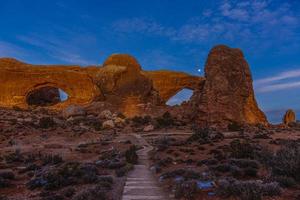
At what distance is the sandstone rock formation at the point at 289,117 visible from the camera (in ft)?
181

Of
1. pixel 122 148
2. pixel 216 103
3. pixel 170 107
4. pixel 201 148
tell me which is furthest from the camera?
pixel 170 107

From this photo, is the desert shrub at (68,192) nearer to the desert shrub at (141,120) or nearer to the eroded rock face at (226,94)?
the desert shrub at (141,120)

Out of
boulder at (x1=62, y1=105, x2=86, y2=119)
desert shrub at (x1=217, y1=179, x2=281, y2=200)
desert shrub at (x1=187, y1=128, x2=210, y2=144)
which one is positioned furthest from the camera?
boulder at (x1=62, y1=105, x2=86, y2=119)

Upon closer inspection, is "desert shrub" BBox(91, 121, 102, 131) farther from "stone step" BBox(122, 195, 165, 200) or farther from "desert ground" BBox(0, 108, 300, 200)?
"stone step" BBox(122, 195, 165, 200)

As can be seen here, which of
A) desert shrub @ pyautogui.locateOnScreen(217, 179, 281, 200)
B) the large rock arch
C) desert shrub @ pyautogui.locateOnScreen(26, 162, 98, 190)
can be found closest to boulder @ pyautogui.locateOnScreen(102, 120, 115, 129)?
the large rock arch

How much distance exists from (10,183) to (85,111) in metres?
34.6

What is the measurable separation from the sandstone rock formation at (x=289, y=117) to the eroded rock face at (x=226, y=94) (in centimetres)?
953

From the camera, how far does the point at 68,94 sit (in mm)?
58625

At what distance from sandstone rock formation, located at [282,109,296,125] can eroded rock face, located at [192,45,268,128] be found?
9.53m

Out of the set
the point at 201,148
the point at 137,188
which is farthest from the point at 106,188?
the point at 201,148

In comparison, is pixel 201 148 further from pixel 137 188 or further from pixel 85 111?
pixel 85 111

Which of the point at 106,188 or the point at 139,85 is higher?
the point at 139,85

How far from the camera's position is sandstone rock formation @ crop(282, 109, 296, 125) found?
55066 millimetres

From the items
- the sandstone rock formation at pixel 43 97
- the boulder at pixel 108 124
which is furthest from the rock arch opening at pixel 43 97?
the boulder at pixel 108 124
